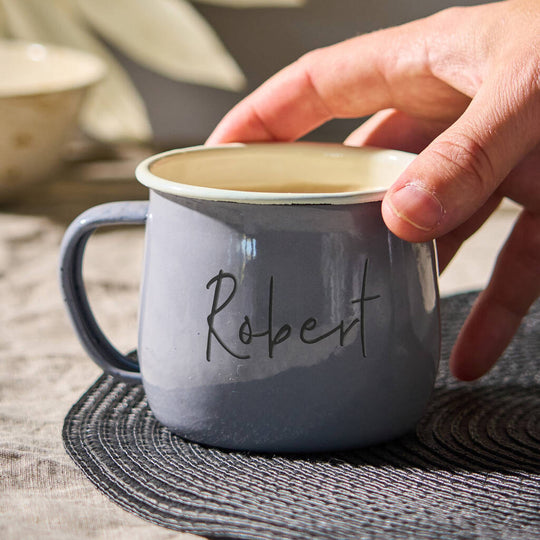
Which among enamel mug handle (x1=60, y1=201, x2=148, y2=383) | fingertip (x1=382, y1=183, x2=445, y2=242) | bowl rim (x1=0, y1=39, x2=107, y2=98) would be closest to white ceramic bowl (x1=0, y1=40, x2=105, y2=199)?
bowl rim (x1=0, y1=39, x2=107, y2=98)

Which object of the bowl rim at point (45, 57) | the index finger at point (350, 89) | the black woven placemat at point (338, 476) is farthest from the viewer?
the bowl rim at point (45, 57)

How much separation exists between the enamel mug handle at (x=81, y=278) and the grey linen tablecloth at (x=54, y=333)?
0.04 meters

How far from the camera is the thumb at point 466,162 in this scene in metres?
0.31

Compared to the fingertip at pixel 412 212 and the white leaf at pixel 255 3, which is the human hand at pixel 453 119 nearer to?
the fingertip at pixel 412 212

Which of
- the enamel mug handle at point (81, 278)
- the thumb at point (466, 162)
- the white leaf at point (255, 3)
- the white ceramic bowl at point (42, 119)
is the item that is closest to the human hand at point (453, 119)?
the thumb at point (466, 162)

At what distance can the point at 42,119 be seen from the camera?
0.68 m

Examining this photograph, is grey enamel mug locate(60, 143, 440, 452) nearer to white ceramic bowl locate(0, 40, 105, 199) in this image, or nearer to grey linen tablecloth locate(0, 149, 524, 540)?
grey linen tablecloth locate(0, 149, 524, 540)

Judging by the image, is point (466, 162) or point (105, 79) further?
point (105, 79)

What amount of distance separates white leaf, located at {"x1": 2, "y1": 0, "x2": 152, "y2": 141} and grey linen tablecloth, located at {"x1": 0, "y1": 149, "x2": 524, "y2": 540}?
0.07 metres

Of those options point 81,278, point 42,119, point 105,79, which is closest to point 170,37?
point 105,79

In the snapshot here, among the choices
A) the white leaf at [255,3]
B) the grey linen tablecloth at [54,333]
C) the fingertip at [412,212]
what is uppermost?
the white leaf at [255,3]

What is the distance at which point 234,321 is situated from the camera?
311 millimetres

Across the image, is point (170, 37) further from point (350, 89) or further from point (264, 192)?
point (264, 192)

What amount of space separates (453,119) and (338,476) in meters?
0.24
